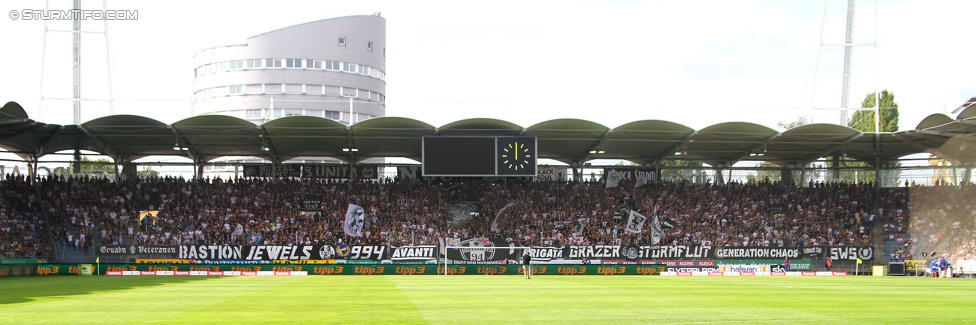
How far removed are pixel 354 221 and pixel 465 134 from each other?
28.2 ft

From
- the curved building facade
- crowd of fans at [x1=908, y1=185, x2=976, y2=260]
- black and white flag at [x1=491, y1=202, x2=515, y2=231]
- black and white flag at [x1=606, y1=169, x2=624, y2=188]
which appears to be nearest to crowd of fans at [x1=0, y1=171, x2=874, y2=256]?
black and white flag at [x1=491, y1=202, x2=515, y2=231]

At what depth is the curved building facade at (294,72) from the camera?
8231 centimetres

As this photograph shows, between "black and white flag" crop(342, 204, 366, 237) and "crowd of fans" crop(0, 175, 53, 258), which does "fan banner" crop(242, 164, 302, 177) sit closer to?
"black and white flag" crop(342, 204, 366, 237)

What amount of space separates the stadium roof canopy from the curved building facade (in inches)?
1206

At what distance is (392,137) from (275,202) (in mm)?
8675

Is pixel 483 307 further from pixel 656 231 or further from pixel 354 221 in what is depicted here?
pixel 656 231

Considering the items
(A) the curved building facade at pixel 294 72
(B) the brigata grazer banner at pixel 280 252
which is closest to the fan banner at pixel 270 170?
(B) the brigata grazer banner at pixel 280 252

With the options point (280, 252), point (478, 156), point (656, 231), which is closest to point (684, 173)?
point (656, 231)

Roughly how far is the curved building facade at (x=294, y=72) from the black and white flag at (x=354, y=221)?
3367cm

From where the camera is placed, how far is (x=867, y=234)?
48.6 m

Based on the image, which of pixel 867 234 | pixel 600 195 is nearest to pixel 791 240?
pixel 867 234

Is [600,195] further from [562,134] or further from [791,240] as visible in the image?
[791,240]

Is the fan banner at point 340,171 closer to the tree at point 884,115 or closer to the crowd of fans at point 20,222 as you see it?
the crowd of fans at point 20,222

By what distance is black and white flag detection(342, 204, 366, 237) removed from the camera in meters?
47.3
